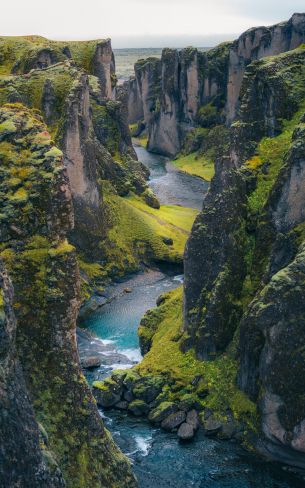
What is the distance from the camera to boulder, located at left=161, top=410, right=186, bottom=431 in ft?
183

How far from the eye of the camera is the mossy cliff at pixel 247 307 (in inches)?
1988

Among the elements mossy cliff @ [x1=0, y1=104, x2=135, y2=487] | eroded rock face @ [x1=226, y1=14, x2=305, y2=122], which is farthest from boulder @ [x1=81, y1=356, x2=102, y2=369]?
eroded rock face @ [x1=226, y1=14, x2=305, y2=122]

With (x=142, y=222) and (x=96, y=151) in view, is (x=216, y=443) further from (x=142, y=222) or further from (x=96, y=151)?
(x=96, y=151)

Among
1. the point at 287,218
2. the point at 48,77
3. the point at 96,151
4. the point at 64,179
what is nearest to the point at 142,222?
the point at 96,151

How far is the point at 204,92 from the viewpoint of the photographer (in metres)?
176

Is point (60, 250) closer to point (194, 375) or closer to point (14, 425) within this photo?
point (14, 425)

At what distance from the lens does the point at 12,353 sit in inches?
1246

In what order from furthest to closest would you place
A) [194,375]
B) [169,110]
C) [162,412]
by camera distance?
[169,110] < [194,375] < [162,412]

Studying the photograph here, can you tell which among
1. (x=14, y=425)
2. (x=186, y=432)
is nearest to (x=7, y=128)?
(x=14, y=425)

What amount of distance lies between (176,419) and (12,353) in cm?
2782

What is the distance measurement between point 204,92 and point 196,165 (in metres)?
25.4

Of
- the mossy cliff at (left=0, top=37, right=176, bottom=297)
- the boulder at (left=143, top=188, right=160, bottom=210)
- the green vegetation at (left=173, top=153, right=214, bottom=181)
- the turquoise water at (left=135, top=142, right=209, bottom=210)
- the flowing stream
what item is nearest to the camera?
the flowing stream

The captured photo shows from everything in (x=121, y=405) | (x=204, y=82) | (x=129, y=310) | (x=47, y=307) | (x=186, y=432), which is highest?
(x=204, y=82)

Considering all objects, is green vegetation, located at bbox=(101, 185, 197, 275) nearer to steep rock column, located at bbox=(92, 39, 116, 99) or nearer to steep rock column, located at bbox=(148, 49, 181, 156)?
steep rock column, located at bbox=(92, 39, 116, 99)
